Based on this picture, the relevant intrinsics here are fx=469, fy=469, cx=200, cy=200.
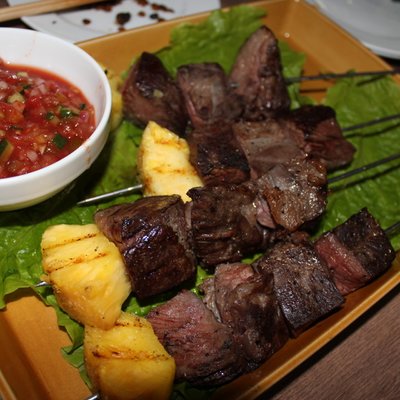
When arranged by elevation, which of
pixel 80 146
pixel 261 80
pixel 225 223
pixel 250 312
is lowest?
pixel 250 312

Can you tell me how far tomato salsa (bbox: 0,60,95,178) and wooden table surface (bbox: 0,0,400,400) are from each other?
205 centimetres

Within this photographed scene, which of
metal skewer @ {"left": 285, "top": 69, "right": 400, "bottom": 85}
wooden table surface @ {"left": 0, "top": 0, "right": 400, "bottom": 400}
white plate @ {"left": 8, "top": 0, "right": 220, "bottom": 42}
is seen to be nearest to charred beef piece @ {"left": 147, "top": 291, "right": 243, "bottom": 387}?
wooden table surface @ {"left": 0, "top": 0, "right": 400, "bottom": 400}

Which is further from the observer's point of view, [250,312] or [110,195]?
[110,195]

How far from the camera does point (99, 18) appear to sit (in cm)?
495

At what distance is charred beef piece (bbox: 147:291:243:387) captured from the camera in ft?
8.57

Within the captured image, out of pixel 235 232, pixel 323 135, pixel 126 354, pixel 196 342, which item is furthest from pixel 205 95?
pixel 126 354

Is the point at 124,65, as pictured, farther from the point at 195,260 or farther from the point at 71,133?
the point at 195,260

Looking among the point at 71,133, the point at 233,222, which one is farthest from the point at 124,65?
the point at 233,222

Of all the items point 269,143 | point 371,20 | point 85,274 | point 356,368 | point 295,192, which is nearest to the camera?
point 85,274

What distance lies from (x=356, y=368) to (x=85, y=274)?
1968 millimetres

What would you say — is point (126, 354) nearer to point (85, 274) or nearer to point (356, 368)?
point (85, 274)

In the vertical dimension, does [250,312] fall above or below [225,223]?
below

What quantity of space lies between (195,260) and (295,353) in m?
0.81

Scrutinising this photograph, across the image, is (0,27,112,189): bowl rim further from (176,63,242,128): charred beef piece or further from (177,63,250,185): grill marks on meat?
(176,63,242,128): charred beef piece
